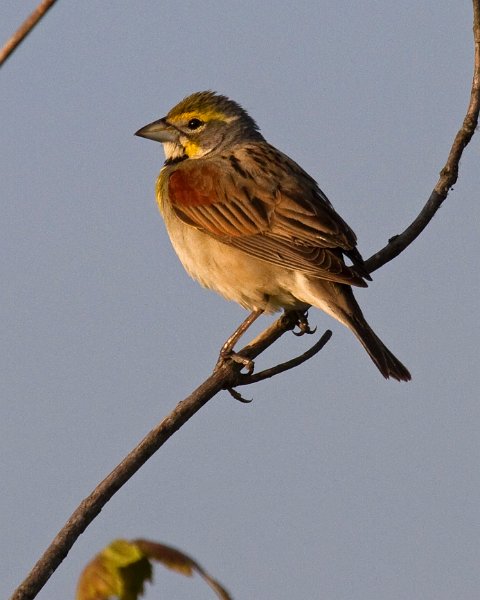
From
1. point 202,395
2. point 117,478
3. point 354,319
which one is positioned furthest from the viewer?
point 354,319

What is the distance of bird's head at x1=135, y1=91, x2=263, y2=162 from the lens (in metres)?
7.12

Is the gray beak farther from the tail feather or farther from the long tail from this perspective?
the tail feather

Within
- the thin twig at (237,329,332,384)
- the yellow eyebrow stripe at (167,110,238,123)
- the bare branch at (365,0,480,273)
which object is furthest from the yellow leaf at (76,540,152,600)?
the yellow eyebrow stripe at (167,110,238,123)

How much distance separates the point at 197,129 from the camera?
715 cm

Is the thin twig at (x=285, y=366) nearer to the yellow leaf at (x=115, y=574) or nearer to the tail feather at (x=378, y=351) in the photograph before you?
the tail feather at (x=378, y=351)

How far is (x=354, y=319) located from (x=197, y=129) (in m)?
2.32

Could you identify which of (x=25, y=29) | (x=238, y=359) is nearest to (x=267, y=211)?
(x=238, y=359)

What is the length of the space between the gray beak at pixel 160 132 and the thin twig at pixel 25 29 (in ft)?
18.0

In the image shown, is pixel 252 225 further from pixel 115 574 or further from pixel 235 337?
pixel 115 574

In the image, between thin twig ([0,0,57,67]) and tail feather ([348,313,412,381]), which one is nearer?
thin twig ([0,0,57,67])

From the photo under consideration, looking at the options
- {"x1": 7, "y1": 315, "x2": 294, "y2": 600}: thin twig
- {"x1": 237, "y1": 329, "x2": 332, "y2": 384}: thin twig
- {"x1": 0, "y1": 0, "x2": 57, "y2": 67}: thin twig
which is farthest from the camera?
{"x1": 237, "y1": 329, "x2": 332, "y2": 384}: thin twig

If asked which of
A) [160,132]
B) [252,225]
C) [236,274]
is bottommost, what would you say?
[236,274]

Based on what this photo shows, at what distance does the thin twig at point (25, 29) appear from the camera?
1.60 meters

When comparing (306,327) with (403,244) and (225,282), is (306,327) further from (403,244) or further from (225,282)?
(403,244)
